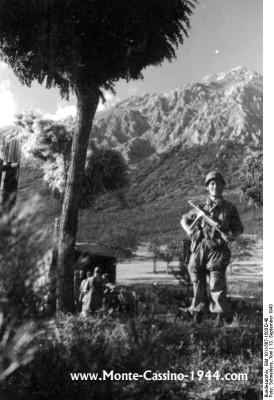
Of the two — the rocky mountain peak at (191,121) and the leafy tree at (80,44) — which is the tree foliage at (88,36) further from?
the rocky mountain peak at (191,121)

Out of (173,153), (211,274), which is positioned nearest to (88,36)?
(211,274)

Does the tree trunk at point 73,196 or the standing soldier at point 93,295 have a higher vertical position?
the tree trunk at point 73,196

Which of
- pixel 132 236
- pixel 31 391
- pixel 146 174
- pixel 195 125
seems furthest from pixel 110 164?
pixel 195 125

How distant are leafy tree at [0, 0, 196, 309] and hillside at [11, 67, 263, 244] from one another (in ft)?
4.50

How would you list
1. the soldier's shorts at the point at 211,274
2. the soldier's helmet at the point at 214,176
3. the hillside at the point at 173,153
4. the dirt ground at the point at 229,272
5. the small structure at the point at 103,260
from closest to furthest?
the soldier's shorts at the point at 211,274
the soldier's helmet at the point at 214,176
the small structure at the point at 103,260
the dirt ground at the point at 229,272
the hillside at the point at 173,153

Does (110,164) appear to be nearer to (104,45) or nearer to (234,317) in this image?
(104,45)

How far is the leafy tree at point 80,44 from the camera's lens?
7.06 m

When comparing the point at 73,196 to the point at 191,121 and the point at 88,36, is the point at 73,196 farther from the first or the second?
the point at 191,121

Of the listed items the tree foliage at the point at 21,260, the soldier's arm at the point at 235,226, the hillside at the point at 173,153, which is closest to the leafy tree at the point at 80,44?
the hillside at the point at 173,153

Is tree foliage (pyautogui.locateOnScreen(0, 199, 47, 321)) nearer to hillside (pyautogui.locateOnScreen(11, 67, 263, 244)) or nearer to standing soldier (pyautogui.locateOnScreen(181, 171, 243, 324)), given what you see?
hillside (pyautogui.locateOnScreen(11, 67, 263, 244))

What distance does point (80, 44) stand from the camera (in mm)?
7613

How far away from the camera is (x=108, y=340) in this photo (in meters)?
4.79

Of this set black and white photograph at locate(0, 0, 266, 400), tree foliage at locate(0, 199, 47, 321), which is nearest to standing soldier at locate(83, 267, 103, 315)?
black and white photograph at locate(0, 0, 266, 400)

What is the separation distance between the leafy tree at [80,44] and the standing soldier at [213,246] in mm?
2945
